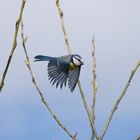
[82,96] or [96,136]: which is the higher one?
[82,96]

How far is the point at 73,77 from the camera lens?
84.7 inches

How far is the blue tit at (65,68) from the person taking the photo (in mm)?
2082

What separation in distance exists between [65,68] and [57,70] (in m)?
0.05

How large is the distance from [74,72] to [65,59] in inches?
3.0

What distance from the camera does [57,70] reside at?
213 cm

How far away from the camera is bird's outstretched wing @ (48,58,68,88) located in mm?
2061

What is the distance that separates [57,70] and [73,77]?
0.08 metres

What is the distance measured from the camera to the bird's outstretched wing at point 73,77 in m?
2.04

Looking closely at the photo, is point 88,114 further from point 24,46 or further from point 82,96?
point 24,46

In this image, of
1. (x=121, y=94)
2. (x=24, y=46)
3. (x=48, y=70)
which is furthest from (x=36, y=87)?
(x=121, y=94)

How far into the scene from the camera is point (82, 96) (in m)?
2.22

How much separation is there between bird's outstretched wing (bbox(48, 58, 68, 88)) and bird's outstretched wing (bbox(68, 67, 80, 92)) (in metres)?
0.03

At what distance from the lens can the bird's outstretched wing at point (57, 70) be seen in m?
2.06

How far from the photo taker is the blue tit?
2082 mm
